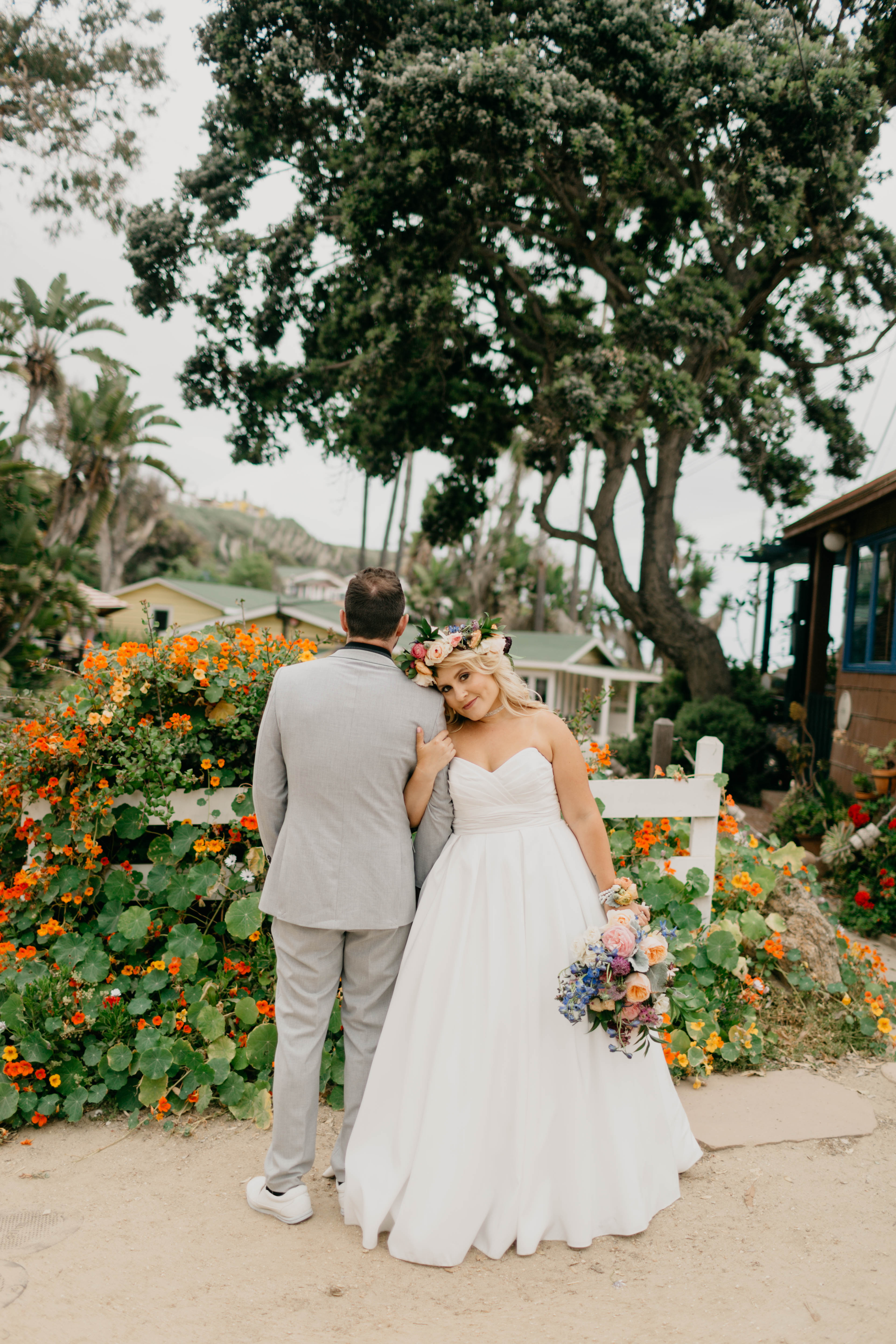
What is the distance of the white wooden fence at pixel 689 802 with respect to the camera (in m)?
3.85

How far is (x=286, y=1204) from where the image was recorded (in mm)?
2695

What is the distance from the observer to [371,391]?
40.9ft

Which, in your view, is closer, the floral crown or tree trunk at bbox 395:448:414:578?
the floral crown

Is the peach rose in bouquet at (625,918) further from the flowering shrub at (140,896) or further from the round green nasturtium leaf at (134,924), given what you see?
the round green nasturtium leaf at (134,924)

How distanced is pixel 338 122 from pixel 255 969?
1220 cm

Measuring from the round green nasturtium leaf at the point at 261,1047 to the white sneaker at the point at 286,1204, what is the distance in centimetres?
68

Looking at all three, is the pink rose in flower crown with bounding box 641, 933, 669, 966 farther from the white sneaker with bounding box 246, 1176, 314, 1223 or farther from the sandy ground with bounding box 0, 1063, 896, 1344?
the white sneaker with bounding box 246, 1176, 314, 1223

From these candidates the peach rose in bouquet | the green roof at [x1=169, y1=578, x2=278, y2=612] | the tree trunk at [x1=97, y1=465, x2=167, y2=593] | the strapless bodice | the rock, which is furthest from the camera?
the tree trunk at [x1=97, y1=465, x2=167, y2=593]

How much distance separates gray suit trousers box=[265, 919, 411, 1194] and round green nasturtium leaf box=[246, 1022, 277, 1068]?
61 cm

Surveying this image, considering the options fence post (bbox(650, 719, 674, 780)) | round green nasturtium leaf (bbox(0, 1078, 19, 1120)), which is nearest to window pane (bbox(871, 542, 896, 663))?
fence post (bbox(650, 719, 674, 780))

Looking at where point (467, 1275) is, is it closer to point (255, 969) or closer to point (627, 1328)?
point (627, 1328)

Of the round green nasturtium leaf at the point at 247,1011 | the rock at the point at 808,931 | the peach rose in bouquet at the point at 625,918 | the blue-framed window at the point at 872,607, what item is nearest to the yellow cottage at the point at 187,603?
the blue-framed window at the point at 872,607

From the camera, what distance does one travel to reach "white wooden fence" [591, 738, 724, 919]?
3.85 metres

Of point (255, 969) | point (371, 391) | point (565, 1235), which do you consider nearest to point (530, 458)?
point (371, 391)
